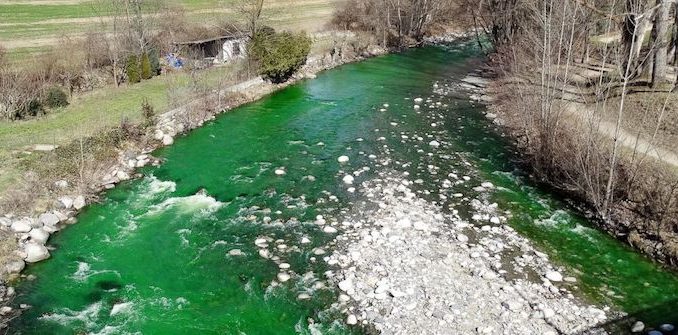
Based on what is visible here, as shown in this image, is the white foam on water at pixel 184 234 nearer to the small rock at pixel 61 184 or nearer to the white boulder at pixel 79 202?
the white boulder at pixel 79 202

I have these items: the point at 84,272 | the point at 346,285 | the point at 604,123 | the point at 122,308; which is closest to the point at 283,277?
the point at 346,285

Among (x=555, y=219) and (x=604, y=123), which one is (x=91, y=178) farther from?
(x=604, y=123)

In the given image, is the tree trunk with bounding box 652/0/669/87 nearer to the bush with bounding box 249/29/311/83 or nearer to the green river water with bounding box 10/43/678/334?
the green river water with bounding box 10/43/678/334

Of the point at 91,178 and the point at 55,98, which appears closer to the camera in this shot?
the point at 91,178

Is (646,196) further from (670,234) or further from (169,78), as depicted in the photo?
(169,78)

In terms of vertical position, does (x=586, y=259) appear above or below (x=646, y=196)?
below

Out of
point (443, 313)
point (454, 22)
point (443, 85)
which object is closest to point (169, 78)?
point (443, 85)
